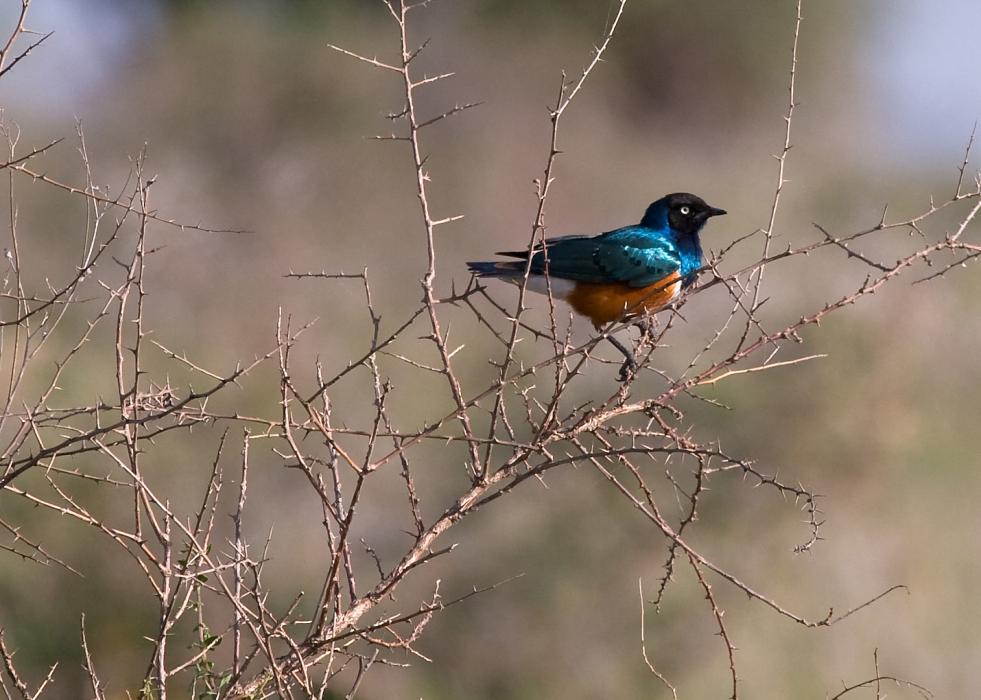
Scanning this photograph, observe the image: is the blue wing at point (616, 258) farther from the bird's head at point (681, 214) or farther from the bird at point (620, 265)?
the bird's head at point (681, 214)

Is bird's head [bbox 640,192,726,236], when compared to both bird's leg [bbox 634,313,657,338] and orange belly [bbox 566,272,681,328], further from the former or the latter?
bird's leg [bbox 634,313,657,338]

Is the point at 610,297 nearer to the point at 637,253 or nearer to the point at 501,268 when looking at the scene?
the point at 637,253

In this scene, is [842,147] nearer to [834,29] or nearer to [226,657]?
[834,29]

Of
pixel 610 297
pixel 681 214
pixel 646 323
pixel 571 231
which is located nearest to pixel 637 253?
pixel 610 297

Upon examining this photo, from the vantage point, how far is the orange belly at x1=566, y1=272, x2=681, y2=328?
618 cm

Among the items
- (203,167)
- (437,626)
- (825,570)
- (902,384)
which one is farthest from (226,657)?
(203,167)

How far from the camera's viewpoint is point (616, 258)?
6391 millimetres

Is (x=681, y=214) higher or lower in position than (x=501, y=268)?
higher

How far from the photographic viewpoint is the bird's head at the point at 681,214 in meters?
6.80

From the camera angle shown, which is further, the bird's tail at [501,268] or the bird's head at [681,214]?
the bird's head at [681,214]

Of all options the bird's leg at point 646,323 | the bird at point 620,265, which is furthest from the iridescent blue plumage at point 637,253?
the bird's leg at point 646,323

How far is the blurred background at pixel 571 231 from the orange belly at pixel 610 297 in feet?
3.25

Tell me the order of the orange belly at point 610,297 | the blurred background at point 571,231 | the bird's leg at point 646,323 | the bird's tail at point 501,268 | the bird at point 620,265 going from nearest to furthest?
1. the bird's leg at point 646,323
2. the bird's tail at point 501,268
3. the orange belly at point 610,297
4. the bird at point 620,265
5. the blurred background at point 571,231

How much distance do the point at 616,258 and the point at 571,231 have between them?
657 inches
